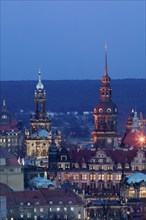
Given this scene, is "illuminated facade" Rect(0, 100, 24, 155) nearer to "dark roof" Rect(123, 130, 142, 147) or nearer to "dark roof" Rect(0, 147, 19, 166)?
"dark roof" Rect(123, 130, 142, 147)

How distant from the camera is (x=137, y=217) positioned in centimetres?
8725

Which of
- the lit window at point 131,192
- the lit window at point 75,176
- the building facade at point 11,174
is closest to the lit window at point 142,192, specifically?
the lit window at point 131,192

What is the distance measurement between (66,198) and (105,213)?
2467 mm

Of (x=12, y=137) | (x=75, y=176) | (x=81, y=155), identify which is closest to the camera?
(x=75, y=176)

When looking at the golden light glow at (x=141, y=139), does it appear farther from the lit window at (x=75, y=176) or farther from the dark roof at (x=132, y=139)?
the lit window at (x=75, y=176)

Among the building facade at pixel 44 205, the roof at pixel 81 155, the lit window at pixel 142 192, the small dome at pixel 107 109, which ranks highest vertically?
the small dome at pixel 107 109

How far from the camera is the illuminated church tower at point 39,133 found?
117500 millimetres

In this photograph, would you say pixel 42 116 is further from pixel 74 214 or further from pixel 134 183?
pixel 74 214

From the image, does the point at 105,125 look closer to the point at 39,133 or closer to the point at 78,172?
the point at 39,133

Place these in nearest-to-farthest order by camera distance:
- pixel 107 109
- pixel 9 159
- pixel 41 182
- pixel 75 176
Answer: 1. pixel 9 159
2. pixel 41 182
3. pixel 75 176
4. pixel 107 109

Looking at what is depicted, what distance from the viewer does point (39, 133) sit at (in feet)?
390

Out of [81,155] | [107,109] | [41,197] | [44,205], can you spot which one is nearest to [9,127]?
[107,109]

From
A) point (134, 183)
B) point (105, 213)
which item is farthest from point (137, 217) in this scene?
point (134, 183)

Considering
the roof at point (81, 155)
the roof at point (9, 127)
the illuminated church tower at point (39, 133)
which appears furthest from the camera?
the roof at point (9, 127)
